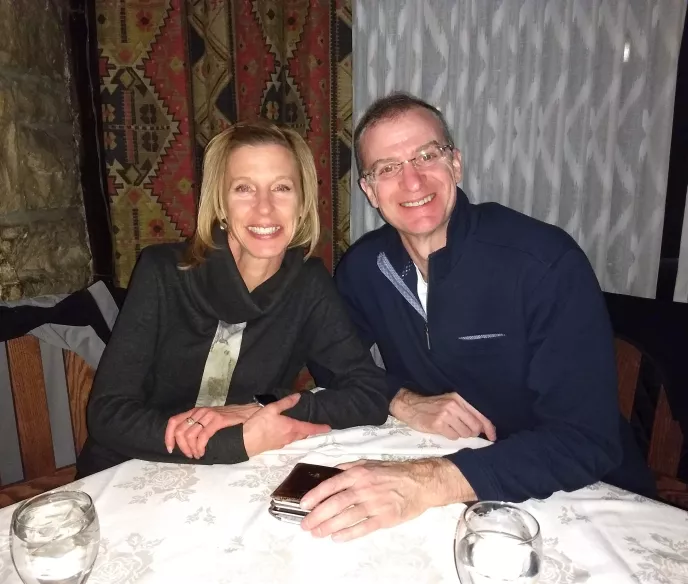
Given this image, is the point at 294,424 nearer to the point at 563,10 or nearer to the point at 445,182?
the point at 445,182

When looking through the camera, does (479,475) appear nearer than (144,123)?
Yes

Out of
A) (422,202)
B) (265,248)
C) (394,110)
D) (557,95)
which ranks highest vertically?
Answer: (557,95)

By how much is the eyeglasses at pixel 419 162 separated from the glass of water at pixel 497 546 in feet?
3.38

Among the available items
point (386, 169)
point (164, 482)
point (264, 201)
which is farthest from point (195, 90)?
point (164, 482)

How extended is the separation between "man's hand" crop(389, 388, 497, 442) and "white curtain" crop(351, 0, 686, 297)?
1.35 m

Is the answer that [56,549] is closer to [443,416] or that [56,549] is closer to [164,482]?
[164,482]

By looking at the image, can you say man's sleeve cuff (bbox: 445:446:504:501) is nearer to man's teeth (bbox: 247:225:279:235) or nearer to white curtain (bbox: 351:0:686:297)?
man's teeth (bbox: 247:225:279:235)

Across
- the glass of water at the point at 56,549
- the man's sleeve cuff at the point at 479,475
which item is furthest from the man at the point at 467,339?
the glass of water at the point at 56,549

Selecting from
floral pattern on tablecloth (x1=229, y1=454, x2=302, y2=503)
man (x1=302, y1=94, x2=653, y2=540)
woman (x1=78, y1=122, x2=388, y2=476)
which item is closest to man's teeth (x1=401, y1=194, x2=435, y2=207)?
Answer: man (x1=302, y1=94, x2=653, y2=540)

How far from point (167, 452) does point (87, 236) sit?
150 centimetres

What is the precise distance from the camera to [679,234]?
2250mm

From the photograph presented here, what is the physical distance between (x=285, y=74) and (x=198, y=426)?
71.9 inches

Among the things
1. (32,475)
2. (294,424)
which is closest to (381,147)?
(294,424)

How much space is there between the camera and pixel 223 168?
163cm
